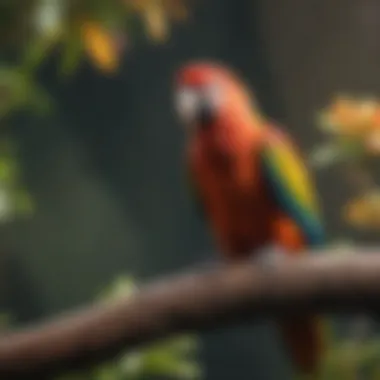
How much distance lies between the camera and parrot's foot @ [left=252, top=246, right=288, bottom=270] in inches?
35.2

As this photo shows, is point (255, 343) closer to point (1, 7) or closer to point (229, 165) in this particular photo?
point (229, 165)

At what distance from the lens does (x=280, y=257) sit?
0.93 metres

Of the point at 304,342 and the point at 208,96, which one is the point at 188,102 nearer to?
the point at 208,96

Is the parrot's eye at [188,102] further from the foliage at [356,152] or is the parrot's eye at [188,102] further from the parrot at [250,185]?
the foliage at [356,152]

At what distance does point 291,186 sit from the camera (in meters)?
0.98

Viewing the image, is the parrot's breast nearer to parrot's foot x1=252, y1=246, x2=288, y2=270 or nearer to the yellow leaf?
parrot's foot x1=252, y1=246, x2=288, y2=270

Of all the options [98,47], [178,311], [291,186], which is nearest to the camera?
[178,311]

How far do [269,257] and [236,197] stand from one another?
0.08m

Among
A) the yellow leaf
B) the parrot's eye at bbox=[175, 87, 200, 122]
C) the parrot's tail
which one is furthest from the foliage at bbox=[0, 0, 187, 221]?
the parrot's tail

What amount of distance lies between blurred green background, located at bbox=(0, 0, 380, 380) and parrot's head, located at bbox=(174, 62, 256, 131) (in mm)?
24

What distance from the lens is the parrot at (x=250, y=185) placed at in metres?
0.97

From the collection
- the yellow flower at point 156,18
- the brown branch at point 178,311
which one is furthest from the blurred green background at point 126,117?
the brown branch at point 178,311

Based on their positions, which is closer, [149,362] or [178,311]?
[178,311]

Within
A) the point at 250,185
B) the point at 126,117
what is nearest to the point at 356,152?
the point at 250,185
